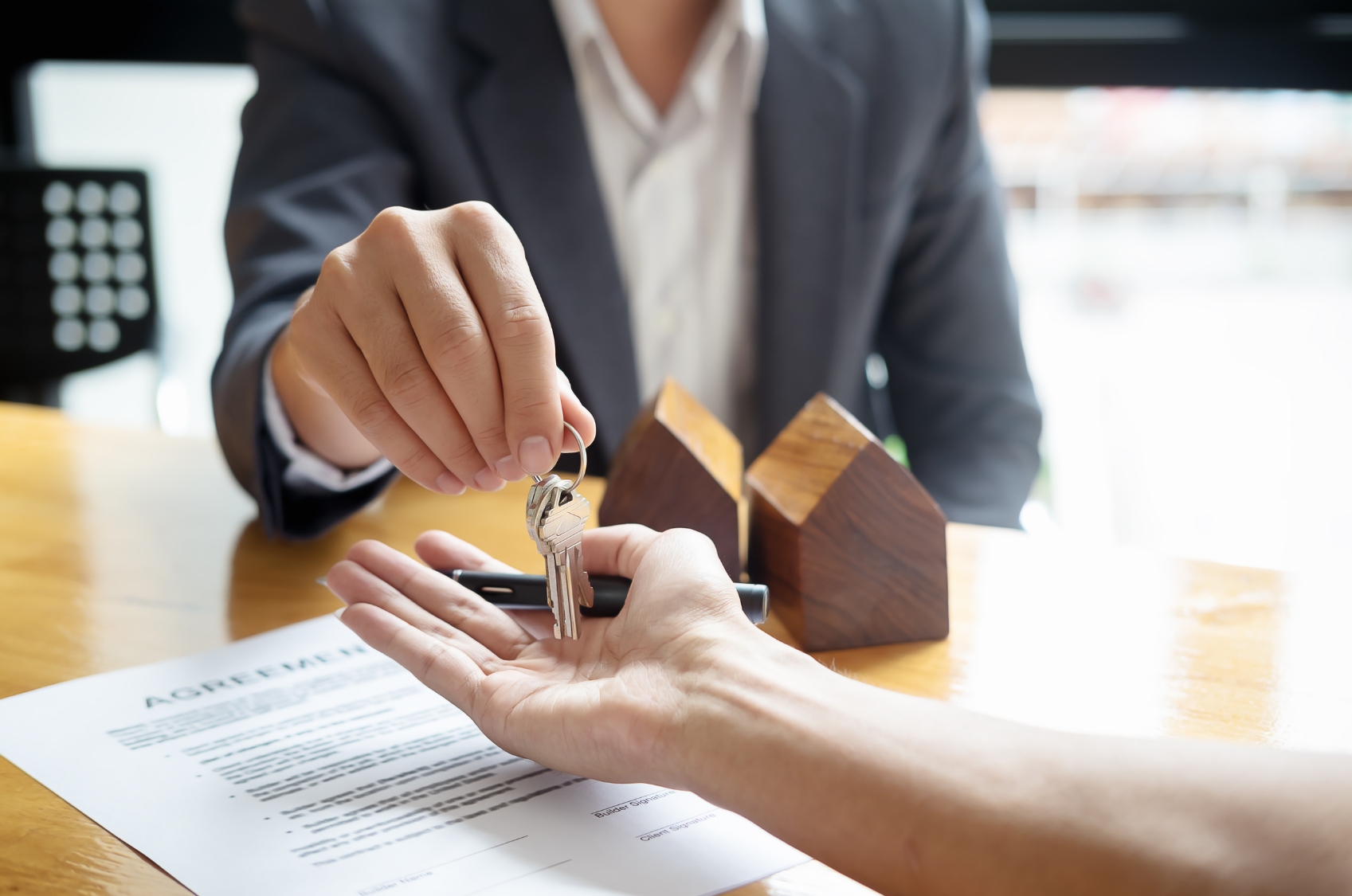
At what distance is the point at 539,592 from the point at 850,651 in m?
0.22

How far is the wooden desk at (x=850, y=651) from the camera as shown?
580mm

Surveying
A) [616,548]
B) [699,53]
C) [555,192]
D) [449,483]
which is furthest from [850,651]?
[699,53]

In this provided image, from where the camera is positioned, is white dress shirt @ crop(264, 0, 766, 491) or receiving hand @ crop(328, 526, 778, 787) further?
white dress shirt @ crop(264, 0, 766, 491)

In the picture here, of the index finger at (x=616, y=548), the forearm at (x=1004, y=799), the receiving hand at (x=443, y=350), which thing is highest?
the receiving hand at (x=443, y=350)

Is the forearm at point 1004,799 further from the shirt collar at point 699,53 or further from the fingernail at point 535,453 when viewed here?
the shirt collar at point 699,53

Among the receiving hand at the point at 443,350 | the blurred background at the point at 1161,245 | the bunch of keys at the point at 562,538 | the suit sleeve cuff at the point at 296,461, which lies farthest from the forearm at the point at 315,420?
the blurred background at the point at 1161,245

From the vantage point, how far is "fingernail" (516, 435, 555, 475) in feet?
1.91

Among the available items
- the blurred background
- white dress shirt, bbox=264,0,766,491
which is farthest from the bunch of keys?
the blurred background

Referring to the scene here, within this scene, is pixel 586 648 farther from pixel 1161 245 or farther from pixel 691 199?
pixel 1161 245

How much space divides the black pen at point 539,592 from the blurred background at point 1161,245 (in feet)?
3.61

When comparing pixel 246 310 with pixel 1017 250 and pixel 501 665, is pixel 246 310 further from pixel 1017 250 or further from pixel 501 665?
pixel 1017 250

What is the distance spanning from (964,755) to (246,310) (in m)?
0.85

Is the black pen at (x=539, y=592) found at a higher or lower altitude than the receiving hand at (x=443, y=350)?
lower
